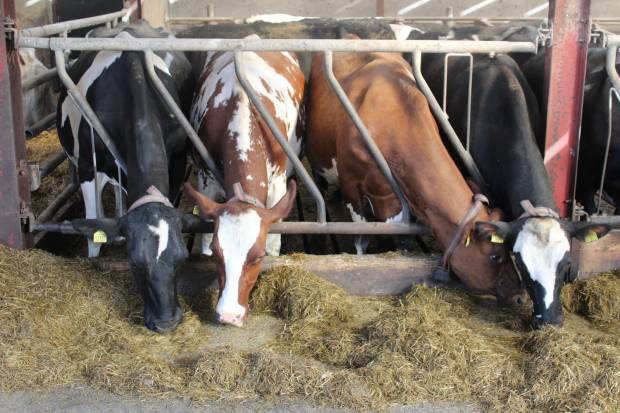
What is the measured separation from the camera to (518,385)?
155 inches

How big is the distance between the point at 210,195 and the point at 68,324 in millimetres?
1662

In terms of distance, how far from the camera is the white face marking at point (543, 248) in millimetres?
4453

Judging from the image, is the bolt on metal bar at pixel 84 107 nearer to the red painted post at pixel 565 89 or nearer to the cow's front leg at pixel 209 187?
the cow's front leg at pixel 209 187

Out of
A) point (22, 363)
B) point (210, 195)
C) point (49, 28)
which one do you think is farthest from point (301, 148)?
point (22, 363)

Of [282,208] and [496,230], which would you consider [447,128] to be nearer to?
[496,230]

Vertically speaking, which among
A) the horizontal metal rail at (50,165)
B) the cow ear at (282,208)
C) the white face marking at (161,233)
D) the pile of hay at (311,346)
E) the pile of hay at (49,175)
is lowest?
the pile of hay at (311,346)

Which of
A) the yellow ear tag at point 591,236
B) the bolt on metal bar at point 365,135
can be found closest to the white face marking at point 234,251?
the bolt on metal bar at point 365,135

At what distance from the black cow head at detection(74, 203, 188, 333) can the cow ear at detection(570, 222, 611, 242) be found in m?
2.38

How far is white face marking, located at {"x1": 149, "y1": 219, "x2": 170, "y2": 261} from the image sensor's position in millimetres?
4430

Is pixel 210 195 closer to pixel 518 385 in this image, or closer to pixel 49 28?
pixel 49 28

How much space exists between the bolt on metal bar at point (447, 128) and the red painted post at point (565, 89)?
476 millimetres

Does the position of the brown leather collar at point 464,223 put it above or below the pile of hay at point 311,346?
above

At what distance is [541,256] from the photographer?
447 cm

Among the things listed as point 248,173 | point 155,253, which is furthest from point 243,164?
point 155,253
